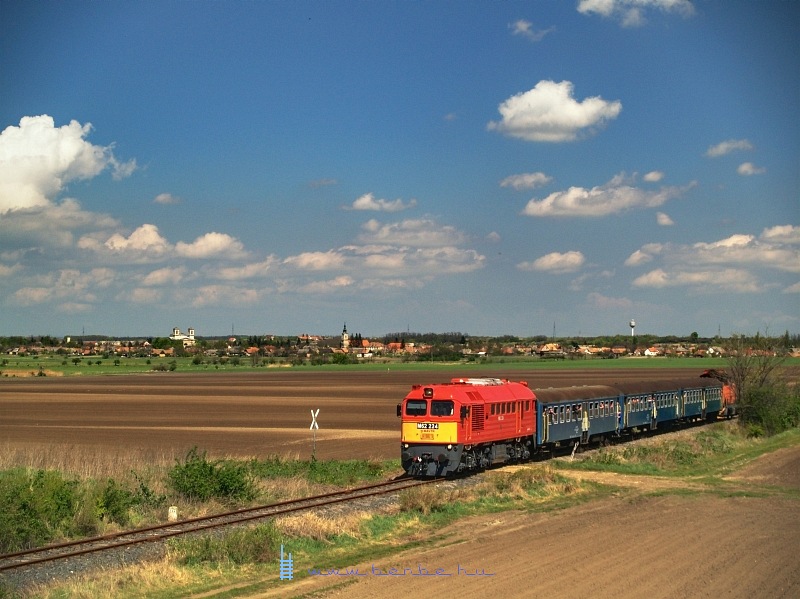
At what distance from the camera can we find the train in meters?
34.0

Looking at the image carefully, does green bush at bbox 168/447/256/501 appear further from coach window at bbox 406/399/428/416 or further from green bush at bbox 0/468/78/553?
coach window at bbox 406/399/428/416

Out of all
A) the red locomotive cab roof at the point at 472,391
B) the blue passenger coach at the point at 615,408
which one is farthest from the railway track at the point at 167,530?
the blue passenger coach at the point at 615,408

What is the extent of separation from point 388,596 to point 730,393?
199 ft

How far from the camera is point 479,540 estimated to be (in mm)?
23922

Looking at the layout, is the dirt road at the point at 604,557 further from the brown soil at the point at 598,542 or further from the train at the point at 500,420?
the train at the point at 500,420

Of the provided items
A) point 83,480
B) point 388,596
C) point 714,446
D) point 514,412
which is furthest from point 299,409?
point 388,596

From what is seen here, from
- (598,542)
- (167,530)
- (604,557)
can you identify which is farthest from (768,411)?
(167,530)

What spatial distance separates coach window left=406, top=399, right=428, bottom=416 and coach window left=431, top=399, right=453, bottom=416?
345mm

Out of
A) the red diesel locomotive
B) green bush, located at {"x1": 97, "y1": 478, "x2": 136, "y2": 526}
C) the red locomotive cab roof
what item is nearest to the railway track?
green bush, located at {"x1": 97, "y1": 478, "x2": 136, "y2": 526}

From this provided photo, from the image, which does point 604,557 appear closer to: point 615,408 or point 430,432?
point 430,432

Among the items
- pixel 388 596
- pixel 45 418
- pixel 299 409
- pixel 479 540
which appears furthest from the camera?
pixel 299 409

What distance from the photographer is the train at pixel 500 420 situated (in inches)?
1337

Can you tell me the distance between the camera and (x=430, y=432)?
34125mm

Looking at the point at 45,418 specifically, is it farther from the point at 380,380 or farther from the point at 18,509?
the point at 380,380
